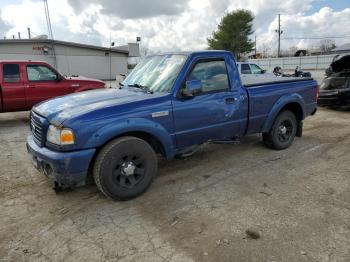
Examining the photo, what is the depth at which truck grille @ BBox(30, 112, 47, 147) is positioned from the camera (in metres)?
4.05

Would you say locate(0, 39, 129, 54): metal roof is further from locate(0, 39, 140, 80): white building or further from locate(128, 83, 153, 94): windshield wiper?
locate(128, 83, 153, 94): windshield wiper

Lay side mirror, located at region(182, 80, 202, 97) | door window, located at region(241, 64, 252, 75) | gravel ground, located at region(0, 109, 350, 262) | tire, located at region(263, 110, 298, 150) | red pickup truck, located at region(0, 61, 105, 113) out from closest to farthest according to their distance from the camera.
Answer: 1. gravel ground, located at region(0, 109, 350, 262)
2. side mirror, located at region(182, 80, 202, 97)
3. tire, located at region(263, 110, 298, 150)
4. red pickup truck, located at region(0, 61, 105, 113)
5. door window, located at region(241, 64, 252, 75)

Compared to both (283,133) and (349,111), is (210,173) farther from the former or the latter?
(349,111)

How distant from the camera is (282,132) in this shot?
6.31m

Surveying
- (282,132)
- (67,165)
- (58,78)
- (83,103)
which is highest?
(58,78)

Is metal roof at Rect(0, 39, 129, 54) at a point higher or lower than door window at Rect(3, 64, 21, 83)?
higher

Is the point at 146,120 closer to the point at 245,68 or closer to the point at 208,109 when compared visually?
the point at 208,109

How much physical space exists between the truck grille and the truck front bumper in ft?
0.59

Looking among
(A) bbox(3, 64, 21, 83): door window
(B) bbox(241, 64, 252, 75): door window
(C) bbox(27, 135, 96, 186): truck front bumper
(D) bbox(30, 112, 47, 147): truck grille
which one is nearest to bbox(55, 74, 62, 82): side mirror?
(A) bbox(3, 64, 21, 83): door window

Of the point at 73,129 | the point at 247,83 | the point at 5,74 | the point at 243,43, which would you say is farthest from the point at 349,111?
the point at 243,43

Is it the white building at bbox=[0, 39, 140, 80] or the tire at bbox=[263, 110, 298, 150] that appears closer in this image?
the tire at bbox=[263, 110, 298, 150]

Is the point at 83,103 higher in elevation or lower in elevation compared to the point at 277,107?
higher

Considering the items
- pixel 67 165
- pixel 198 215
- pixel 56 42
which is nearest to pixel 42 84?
pixel 67 165

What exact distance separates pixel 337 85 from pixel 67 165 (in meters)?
9.86
